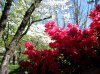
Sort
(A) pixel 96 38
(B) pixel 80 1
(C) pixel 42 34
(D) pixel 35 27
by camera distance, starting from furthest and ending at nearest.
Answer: (B) pixel 80 1 → (C) pixel 42 34 → (D) pixel 35 27 → (A) pixel 96 38

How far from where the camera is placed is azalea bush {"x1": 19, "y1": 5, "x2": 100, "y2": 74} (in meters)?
7.02

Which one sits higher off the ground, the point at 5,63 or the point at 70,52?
the point at 70,52

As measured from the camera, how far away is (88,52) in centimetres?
698

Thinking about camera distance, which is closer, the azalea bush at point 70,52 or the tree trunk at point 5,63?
the tree trunk at point 5,63

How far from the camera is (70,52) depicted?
23.1 ft

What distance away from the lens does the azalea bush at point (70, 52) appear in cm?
702

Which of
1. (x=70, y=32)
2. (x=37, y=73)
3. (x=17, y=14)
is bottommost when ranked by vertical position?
(x=37, y=73)

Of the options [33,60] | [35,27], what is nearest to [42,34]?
[35,27]

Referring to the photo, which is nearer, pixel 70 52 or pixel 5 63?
pixel 5 63

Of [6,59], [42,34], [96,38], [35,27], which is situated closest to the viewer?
[6,59]

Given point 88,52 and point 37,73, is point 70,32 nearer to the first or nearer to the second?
point 88,52

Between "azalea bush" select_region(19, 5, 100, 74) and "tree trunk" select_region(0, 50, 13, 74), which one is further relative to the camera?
"azalea bush" select_region(19, 5, 100, 74)

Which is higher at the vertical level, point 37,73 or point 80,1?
point 80,1

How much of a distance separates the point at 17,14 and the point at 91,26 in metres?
7.21
